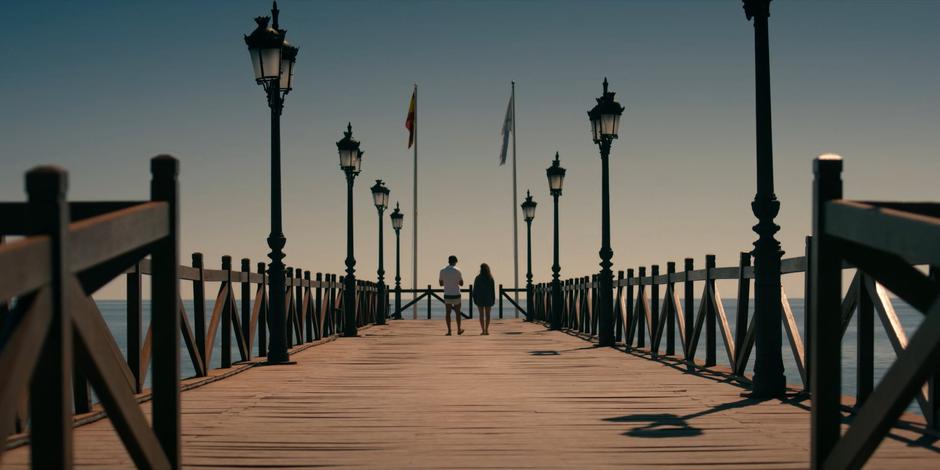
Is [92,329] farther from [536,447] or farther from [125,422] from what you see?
[536,447]

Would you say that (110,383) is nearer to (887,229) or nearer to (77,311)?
(77,311)

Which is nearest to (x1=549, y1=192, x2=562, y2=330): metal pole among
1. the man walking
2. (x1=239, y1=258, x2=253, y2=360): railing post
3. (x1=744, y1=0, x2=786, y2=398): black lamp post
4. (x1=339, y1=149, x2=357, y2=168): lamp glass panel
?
the man walking

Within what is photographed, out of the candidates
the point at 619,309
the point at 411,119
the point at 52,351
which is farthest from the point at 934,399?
the point at 411,119

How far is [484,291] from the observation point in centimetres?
2314

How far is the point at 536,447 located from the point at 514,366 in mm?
6871

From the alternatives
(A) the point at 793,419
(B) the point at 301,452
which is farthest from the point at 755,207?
(B) the point at 301,452

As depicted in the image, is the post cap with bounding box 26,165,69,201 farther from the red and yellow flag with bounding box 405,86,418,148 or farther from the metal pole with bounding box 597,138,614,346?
the red and yellow flag with bounding box 405,86,418,148

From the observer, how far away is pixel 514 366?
43.6ft

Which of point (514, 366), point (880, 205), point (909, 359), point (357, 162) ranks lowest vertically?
point (514, 366)

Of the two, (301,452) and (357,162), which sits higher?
(357,162)

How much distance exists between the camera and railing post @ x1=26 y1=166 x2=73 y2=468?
3.19 meters

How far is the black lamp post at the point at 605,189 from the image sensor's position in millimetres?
18391

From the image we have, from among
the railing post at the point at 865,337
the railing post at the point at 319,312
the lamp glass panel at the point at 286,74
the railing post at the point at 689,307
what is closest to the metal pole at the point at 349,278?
the railing post at the point at 319,312

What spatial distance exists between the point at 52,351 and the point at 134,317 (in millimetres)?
5630
